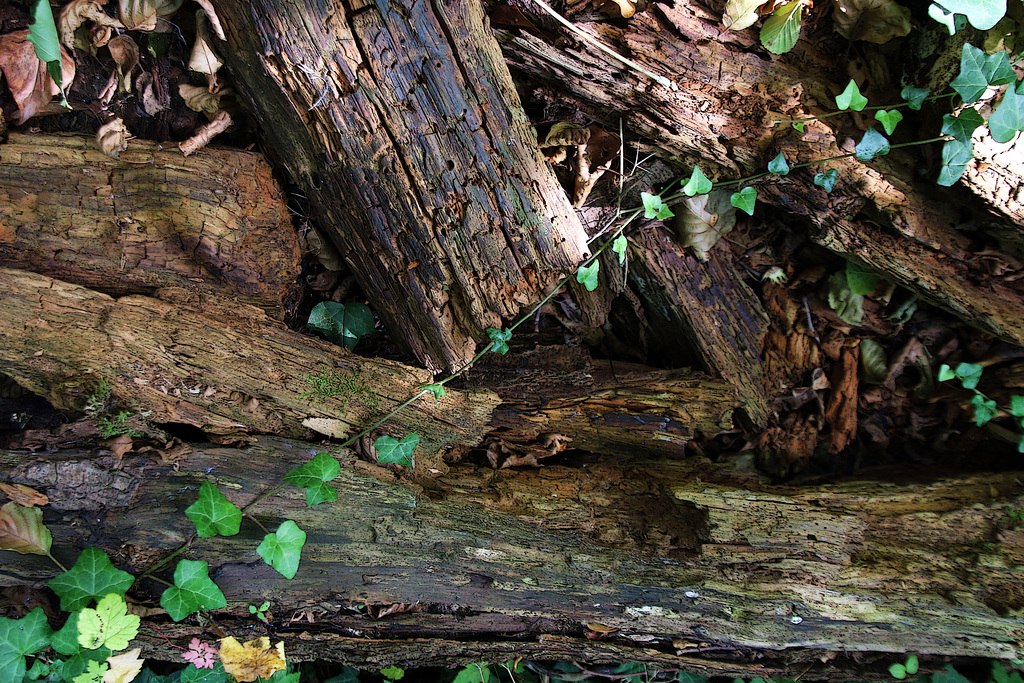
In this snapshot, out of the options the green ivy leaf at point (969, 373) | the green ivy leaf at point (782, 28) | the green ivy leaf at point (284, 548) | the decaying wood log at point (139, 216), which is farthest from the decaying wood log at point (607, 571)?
the green ivy leaf at point (782, 28)

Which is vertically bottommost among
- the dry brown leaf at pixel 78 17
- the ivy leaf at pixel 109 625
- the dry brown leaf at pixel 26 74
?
the ivy leaf at pixel 109 625

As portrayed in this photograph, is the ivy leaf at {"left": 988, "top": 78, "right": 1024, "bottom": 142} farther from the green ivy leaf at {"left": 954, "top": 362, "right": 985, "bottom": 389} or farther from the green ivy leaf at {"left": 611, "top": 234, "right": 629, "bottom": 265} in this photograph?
the green ivy leaf at {"left": 611, "top": 234, "right": 629, "bottom": 265}

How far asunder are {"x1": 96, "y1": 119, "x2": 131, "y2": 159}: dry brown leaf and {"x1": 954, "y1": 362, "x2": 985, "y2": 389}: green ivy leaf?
11.9 ft

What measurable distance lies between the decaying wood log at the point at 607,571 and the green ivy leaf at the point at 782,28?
1745 millimetres

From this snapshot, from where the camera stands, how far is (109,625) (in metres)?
1.79

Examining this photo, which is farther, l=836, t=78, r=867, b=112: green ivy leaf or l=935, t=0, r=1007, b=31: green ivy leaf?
l=836, t=78, r=867, b=112: green ivy leaf

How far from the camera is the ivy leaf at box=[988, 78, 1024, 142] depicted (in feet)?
6.13

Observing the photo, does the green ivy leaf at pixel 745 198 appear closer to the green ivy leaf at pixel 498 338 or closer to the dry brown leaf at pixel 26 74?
the green ivy leaf at pixel 498 338

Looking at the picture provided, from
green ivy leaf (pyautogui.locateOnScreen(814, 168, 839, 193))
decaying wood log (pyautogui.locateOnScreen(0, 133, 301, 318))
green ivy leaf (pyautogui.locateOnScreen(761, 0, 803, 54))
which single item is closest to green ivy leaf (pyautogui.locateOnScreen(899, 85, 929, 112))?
green ivy leaf (pyautogui.locateOnScreen(814, 168, 839, 193))

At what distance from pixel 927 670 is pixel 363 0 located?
3385 millimetres

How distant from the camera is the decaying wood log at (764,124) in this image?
205cm

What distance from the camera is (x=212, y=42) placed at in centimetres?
193

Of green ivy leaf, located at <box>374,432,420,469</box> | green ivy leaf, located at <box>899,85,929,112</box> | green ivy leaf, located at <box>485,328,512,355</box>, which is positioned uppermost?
green ivy leaf, located at <box>899,85,929,112</box>

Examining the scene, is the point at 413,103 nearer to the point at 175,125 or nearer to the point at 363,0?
the point at 363,0
